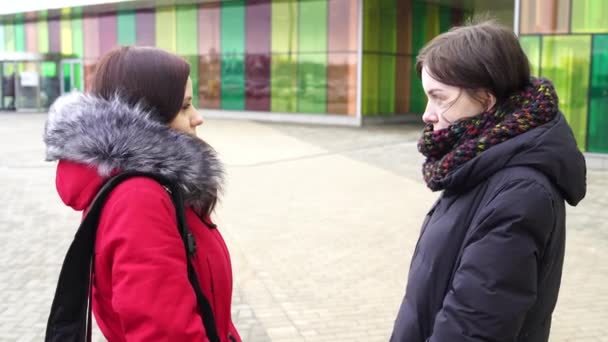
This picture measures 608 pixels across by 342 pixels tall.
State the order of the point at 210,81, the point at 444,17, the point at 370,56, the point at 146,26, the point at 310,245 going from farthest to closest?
the point at 146,26 → the point at 444,17 → the point at 210,81 → the point at 370,56 → the point at 310,245

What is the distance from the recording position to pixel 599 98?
1352 centimetres

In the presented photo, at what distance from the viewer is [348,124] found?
23.2 meters

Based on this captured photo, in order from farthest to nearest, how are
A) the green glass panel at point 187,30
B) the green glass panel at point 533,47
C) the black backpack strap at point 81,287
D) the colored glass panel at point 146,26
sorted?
1. the colored glass panel at point 146,26
2. the green glass panel at point 187,30
3. the green glass panel at point 533,47
4. the black backpack strap at point 81,287

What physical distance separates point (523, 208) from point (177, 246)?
0.90 metres

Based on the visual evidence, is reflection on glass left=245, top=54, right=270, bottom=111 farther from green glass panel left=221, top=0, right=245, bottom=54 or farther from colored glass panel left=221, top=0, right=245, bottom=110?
green glass panel left=221, top=0, right=245, bottom=54

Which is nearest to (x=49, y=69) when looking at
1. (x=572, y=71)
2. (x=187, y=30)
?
(x=187, y=30)

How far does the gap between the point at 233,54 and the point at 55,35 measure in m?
11.5

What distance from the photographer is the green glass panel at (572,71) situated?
13609mm

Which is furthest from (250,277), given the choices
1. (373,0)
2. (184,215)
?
(373,0)

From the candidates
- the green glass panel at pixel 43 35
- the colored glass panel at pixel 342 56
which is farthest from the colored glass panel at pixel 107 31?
the colored glass panel at pixel 342 56

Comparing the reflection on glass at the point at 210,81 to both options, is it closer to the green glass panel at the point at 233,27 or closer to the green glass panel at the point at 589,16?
the green glass panel at the point at 233,27

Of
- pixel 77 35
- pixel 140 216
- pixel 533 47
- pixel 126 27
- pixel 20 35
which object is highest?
pixel 126 27

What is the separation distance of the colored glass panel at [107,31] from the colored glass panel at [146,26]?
1380 mm

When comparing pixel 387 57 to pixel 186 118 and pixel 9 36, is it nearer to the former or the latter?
pixel 9 36
